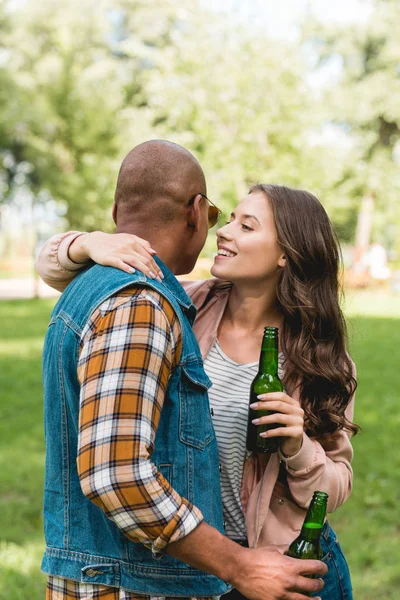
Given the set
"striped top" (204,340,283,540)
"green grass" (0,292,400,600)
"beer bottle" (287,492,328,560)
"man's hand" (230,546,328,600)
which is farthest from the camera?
"green grass" (0,292,400,600)

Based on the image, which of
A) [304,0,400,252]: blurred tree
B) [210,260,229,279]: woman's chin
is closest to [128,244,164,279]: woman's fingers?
[210,260,229,279]: woman's chin

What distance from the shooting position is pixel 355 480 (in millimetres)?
7273

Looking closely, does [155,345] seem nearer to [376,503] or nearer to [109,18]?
[376,503]

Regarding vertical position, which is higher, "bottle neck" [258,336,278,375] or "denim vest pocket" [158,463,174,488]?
"bottle neck" [258,336,278,375]

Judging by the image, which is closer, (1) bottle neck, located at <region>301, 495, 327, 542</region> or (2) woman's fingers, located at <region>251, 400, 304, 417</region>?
(2) woman's fingers, located at <region>251, 400, 304, 417</region>

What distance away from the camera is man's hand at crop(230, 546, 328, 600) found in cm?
183

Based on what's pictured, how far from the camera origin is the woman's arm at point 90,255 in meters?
1.95

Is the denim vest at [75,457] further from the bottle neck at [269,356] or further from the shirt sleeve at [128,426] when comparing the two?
the bottle neck at [269,356]

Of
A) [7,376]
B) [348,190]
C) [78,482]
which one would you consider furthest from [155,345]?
[348,190]

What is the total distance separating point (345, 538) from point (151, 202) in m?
4.56

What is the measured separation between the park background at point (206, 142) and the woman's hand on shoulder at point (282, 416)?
5.03 feet

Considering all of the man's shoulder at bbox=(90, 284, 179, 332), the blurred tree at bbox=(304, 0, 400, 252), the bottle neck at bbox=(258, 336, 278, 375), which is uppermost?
the blurred tree at bbox=(304, 0, 400, 252)

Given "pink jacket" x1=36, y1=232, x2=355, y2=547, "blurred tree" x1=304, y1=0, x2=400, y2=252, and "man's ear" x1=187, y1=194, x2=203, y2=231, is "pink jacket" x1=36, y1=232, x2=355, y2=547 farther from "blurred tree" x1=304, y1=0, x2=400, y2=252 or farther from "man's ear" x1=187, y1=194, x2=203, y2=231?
"blurred tree" x1=304, y1=0, x2=400, y2=252

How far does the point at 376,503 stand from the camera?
22.2 ft
